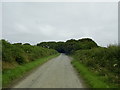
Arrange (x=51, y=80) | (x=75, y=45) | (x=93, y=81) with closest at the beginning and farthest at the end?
(x=93, y=81), (x=51, y=80), (x=75, y=45)

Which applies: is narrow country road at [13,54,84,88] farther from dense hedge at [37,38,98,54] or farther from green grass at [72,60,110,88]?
dense hedge at [37,38,98,54]

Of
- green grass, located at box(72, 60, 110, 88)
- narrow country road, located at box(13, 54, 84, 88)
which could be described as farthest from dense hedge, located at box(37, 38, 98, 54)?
green grass, located at box(72, 60, 110, 88)

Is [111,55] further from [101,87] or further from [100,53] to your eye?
[101,87]

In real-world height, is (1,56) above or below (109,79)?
above

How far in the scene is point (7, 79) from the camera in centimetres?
1243

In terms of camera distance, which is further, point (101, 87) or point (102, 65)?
point (102, 65)

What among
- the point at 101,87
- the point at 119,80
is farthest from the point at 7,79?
the point at 119,80

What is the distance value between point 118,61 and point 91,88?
6.07 m

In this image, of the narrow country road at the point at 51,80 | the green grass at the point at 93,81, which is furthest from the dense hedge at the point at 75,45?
the green grass at the point at 93,81

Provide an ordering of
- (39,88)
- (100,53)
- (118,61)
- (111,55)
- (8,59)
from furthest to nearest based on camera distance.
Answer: (100,53) < (8,59) < (111,55) < (118,61) < (39,88)

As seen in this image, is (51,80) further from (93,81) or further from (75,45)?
(75,45)

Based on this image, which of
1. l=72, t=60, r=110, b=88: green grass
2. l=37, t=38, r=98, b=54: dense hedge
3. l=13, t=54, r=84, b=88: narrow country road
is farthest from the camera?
l=37, t=38, r=98, b=54: dense hedge

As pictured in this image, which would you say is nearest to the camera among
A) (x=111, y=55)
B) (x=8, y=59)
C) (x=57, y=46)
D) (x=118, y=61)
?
(x=118, y=61)

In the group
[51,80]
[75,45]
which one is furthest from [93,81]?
[75,45]
